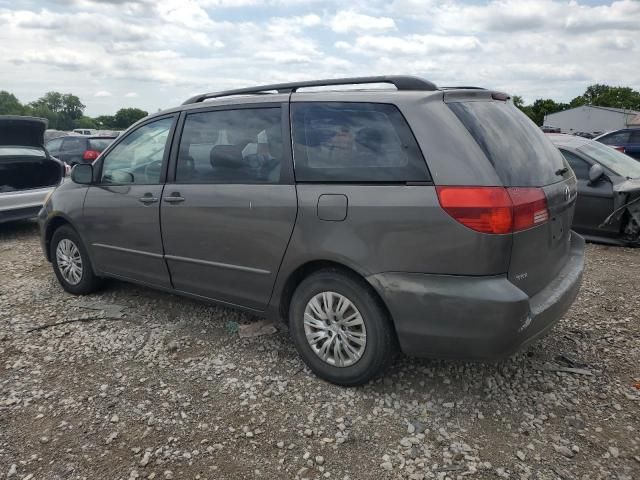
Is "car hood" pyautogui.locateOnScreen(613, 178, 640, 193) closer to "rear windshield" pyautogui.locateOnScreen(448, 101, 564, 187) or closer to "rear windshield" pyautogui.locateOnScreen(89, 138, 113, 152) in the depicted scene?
"rear windshield" pyautogui.locateOnScreen(448, 101, 564, 187)

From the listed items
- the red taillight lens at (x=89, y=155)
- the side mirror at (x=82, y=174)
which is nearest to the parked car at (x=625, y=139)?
the red taillight lens at (x=89, y=155)

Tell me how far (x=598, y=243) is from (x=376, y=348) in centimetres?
488

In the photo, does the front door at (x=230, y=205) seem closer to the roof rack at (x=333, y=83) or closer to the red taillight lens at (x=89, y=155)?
the roof rack at (x=333, y=83)

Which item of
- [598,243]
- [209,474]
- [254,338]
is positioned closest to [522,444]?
[209,474]

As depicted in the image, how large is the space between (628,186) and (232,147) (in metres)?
5.11

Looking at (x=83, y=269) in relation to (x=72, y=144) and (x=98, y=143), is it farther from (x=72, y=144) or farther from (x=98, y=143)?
(x=72, y=144)

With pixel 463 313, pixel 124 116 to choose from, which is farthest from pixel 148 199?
pixel 124 116

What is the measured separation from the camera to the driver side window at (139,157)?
4.10m

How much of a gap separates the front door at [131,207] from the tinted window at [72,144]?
10509mm

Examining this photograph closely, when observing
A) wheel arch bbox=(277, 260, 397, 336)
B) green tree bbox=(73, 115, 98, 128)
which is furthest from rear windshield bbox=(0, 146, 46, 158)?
green tree bbox=(73, 115, 98, 128)

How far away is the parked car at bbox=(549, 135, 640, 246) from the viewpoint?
6.34 m

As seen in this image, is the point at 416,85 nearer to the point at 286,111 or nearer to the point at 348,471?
the point at 286,111

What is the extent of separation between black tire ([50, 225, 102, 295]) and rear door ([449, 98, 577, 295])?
3603 millimetres

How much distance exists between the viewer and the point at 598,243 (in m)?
6.64
